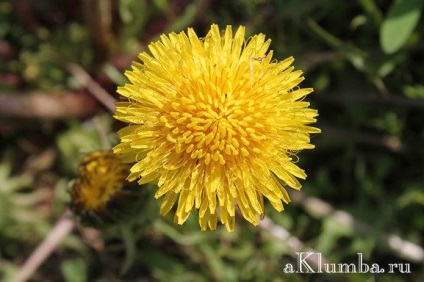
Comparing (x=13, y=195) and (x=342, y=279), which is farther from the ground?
(x=13, y=195)

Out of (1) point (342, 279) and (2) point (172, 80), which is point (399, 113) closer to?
(1) point (342, 279)

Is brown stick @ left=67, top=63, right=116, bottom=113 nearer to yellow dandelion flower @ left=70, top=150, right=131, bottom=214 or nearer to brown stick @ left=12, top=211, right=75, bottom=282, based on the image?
brown stick @ left=12, top=211, right=75, bottom=282

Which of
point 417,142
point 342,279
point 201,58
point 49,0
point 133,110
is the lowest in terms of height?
point 342,279

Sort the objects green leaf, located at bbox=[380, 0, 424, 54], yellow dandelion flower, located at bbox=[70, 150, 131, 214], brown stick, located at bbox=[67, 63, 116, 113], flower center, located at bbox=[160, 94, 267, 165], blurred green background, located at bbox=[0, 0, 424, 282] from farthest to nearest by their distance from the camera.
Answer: brown stick, located at bbox=[67, 63, 116, 113], blurred green background, located at bbox=[0, 0, 424, 282], green leaf, located at bbox=[380, 0, 424, 54], yellow dandelion flower, located at bbox=[70, 150, 131, 214], flower center, located at bbox=[160, 94, 267, 165]

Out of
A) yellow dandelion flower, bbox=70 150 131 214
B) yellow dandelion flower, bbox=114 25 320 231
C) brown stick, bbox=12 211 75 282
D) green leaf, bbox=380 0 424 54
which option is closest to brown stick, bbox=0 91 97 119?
brown stick, bbox=12 211 75 282

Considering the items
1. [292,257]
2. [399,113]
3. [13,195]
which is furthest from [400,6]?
[13,195]

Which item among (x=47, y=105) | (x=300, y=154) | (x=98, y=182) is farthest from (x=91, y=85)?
(x=300, y=154)

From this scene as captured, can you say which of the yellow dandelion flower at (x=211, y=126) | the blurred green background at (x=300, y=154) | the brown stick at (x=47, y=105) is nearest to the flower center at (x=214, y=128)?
the yellow dandelion flower at (x=211, y=126)
